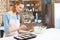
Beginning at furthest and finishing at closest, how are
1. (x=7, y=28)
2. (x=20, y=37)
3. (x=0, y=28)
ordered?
(x=0, y=28)
(x=7, y=28)
(x=20, y=37)

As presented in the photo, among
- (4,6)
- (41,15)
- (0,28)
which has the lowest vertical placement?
(0,28)

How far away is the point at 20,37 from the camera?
1953 mm

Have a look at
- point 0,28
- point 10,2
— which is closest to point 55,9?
point 10,2

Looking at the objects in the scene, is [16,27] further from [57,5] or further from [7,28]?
[57,5]

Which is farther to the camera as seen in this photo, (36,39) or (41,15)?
(41,15)

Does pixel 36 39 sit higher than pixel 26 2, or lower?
lower

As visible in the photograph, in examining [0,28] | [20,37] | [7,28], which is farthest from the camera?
[0,28]

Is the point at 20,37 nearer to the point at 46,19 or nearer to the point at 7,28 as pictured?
the point at 7,28

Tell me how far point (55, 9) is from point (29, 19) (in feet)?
2.81

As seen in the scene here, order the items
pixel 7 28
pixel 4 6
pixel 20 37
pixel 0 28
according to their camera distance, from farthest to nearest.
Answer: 1. pixel 4 6
2. pixel 0 28
3. pixel 7 28
4. pixel 20 37

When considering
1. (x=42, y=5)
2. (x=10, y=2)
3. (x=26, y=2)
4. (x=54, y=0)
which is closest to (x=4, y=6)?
(x=10, y=2)

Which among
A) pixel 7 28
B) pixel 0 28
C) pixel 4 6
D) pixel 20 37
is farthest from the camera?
pixel 4 6

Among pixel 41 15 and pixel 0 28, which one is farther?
pixel 41 15

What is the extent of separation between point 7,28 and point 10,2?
74.1 inches
